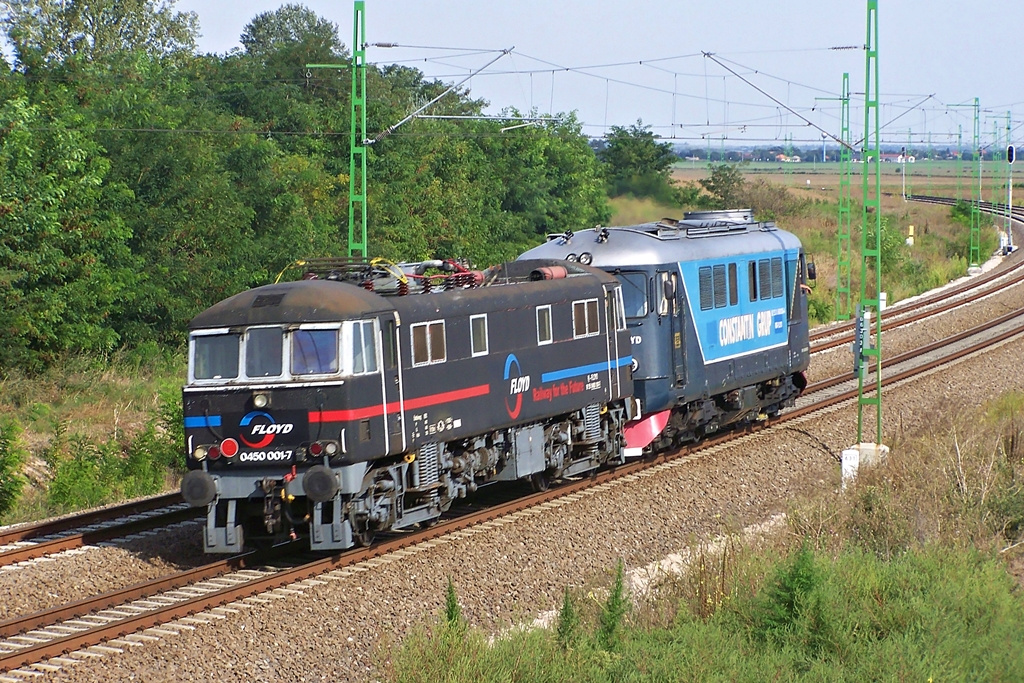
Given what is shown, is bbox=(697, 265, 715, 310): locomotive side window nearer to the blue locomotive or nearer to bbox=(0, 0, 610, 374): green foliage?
the blue locomotive

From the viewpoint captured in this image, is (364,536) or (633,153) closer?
(364,536)

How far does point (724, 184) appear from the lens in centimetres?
5738

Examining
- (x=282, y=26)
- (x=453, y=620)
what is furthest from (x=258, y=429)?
(x=282, y=26)

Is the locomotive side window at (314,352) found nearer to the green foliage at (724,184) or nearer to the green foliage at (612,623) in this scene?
the green foliage at (612,623)

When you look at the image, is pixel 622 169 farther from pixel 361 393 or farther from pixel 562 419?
pixel 361 393

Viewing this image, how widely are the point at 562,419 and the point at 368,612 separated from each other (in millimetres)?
6458

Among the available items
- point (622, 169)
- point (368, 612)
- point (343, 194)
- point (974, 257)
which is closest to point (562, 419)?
point (368, 612)

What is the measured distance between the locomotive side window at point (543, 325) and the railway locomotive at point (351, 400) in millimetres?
285

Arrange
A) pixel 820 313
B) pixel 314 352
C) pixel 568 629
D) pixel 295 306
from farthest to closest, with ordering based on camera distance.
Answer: pixel 820 313 < pixel 295 306 < pixel 314 352 < pixel 568 629

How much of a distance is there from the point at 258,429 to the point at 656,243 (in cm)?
795

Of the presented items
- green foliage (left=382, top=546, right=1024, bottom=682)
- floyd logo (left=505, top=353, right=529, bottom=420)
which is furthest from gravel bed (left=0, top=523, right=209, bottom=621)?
green foliage (left=382, top=546, right=1024, bottom=682)

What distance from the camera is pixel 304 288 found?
559 inches

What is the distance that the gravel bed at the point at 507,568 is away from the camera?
1076 centimetres

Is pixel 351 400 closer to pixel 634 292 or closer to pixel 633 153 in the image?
pixel 634 292
